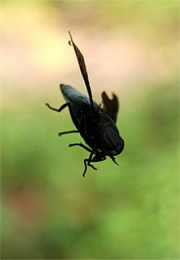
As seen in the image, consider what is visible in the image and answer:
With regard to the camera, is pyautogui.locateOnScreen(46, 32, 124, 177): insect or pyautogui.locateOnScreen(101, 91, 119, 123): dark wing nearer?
pyautogui.locateOnScreen(46, 32, 124, 177): insect

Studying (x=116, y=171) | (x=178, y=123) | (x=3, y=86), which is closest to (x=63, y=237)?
(x=116, y=171)

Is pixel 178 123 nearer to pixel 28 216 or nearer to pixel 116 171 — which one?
pixel 116 171

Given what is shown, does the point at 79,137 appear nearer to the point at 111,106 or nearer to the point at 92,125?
the point at 111,106

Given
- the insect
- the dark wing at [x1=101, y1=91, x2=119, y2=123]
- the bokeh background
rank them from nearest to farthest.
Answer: the insect
the dark wing at [x1=101, y1=91, x2=119, y2=123]
the bokeh background

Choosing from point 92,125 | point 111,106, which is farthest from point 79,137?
point 92,125

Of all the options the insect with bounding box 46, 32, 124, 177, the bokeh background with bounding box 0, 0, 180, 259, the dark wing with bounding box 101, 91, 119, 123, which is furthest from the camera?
the bokeh background with bounding box 0, 0, 180, 259

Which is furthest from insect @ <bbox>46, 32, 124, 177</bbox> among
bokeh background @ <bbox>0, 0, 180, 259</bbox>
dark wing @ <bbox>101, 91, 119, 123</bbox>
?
bokeh background @ <bbox>0, 0, 180, 259</bbox>

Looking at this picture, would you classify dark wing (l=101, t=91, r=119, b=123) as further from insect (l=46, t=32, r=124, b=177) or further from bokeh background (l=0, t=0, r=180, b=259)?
bokeh background (l=0, t=0, r=180, b=259)
